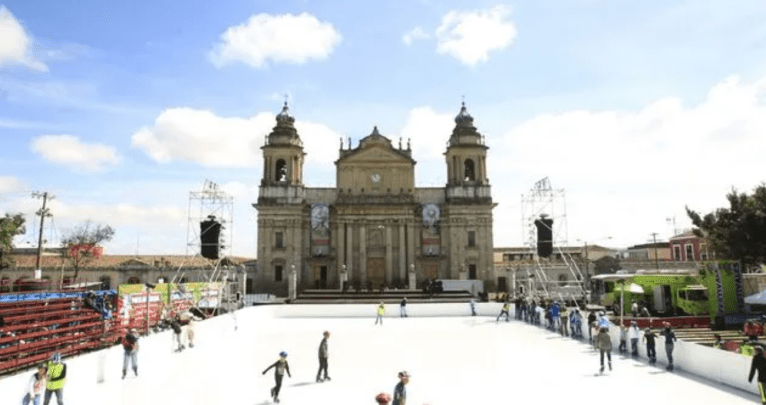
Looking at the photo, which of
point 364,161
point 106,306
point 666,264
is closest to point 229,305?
point 106,306

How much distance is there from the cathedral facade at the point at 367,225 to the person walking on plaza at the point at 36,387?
124ft

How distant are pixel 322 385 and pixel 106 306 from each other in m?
12.4

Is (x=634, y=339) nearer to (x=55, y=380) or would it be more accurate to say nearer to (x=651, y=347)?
(x=651, y=347)

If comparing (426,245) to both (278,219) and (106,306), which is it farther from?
(106,306)

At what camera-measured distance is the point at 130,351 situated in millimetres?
14305

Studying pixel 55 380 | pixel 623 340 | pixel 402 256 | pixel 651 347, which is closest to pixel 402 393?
pixel 55 380

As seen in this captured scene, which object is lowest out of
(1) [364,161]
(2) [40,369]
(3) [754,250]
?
(2) [40,369]

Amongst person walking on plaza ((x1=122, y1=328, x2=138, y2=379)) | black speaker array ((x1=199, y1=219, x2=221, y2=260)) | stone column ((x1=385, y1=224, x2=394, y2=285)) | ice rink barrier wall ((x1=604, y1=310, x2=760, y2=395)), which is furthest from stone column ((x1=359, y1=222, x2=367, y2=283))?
person walking on plaza ((x1=122, y1=328, x2=138, y2=379))

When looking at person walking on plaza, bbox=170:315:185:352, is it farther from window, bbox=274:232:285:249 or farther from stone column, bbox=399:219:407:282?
stone column, bbox=399:219:407:282

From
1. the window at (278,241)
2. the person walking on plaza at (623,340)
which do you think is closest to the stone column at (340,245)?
the window at (278,241)

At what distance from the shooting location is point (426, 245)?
49.6 meters

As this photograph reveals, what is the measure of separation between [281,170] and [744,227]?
3792 cm

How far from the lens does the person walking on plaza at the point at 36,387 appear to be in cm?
995

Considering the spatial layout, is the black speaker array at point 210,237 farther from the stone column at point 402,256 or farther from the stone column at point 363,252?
the stone column at point 402,256
